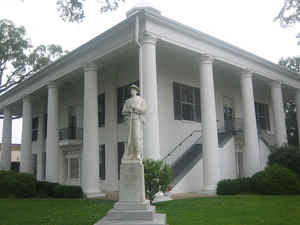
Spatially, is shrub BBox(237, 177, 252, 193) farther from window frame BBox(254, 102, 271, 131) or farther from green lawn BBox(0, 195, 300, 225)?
window frame BBox(254, 102, 271, 131)

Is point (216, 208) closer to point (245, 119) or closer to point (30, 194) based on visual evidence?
point (245, 119)

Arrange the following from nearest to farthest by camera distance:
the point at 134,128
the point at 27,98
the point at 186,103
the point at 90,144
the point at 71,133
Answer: the point at 134,128 → the point at 90,144 → the point at 186,103 → the point at 71,133 → the point at 27,98

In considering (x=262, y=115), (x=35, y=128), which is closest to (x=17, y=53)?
(x=35, y=128)

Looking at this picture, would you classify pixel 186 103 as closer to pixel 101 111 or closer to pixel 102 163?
pixel 101 111

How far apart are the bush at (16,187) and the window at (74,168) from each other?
4.05 m

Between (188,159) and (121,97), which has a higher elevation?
(121,97)

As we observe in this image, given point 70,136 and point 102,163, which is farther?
point 70,136

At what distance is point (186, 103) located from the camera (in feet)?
62.1

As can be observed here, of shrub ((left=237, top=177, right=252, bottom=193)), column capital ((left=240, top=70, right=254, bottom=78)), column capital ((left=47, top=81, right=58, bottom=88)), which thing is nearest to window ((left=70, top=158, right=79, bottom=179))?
column capital ((left=47, top=81, right=58, bottom=88))

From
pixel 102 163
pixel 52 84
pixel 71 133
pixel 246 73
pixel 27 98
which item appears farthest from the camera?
pixel 27 98

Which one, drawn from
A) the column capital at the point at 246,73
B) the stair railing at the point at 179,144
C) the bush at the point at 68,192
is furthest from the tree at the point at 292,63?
the bush at the point at 68,192

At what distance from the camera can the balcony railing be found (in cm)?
2128

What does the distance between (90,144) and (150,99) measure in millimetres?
4673

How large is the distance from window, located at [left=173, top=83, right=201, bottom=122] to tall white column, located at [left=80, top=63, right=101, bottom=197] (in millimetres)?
4768
